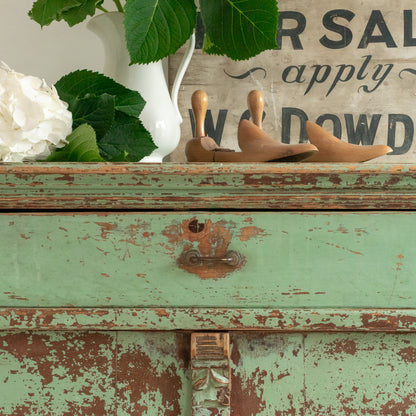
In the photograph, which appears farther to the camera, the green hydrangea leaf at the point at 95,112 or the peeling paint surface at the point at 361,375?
the green hydrangea leaf at the point at 95,112

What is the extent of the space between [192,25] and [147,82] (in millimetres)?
123

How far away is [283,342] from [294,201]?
0.18 metres

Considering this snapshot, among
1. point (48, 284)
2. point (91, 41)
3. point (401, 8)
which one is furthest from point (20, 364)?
point (401, 8)

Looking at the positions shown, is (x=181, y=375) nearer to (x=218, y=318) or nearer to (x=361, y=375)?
(x=218, y=318)

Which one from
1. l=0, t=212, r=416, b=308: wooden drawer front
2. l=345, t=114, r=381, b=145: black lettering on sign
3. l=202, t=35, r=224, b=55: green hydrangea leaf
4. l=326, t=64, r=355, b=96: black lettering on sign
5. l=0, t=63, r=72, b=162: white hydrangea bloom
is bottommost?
l=0, t=212, r=416, b=308: wooden drawer front

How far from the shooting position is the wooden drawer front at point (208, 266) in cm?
58

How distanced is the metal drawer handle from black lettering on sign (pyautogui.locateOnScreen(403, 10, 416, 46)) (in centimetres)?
76

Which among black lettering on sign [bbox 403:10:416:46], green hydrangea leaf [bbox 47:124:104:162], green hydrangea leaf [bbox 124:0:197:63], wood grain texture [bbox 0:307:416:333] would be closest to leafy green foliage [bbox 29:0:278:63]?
green hydrangea leaf [bbox 124:0:197:63]

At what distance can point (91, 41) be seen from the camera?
112 centimetres

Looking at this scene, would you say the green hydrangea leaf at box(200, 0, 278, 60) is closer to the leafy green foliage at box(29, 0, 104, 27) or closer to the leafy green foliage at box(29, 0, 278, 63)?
the leafy green foliage at box(29, 0, 278, 63)

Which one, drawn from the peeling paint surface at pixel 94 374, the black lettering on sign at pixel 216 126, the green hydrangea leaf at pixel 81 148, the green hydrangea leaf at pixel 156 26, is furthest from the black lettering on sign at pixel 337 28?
the peeling paint surface at pixel 94 374

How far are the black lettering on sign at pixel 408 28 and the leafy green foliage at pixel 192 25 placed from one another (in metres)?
0.45

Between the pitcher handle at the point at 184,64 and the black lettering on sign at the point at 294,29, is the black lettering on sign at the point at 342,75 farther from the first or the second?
the pitcher handle at the point at 184,64

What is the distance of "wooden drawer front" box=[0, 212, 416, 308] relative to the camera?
577mm
